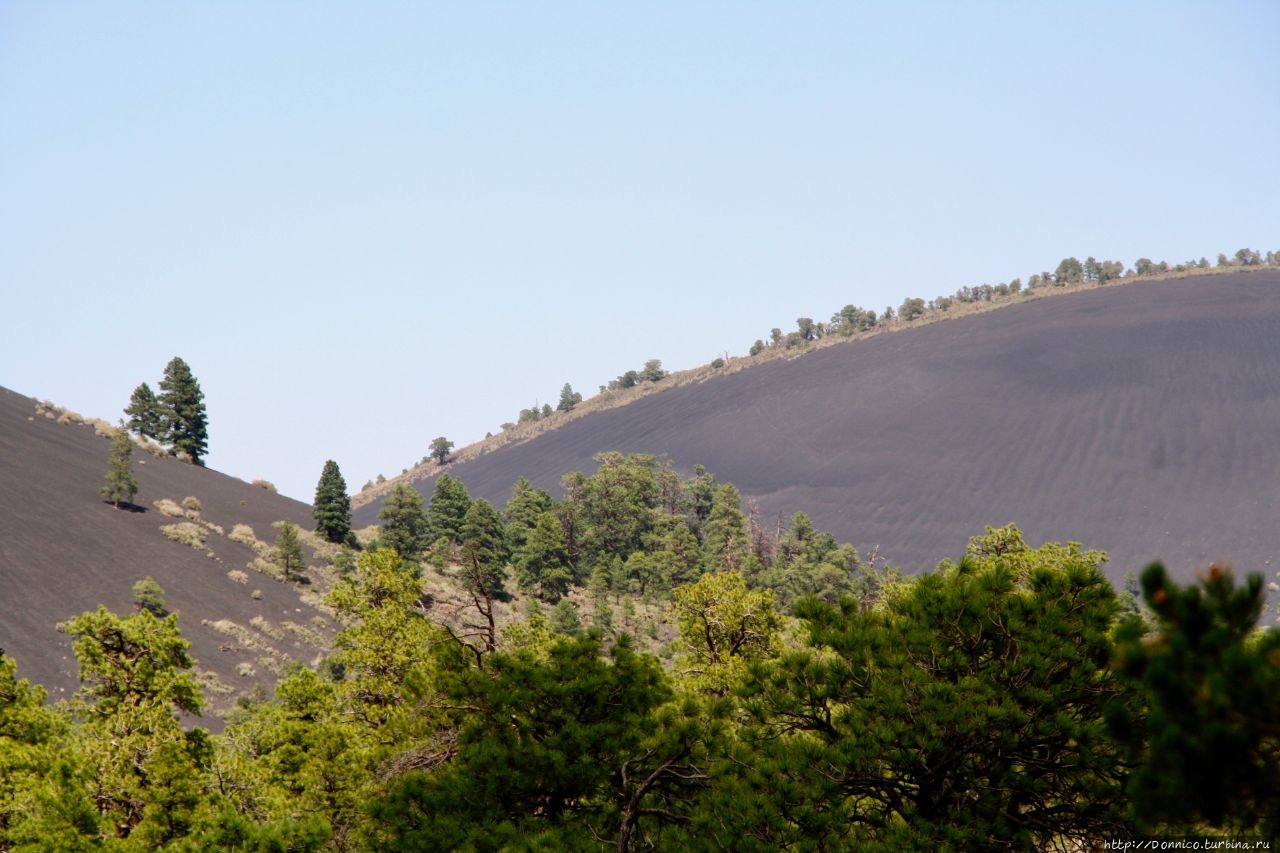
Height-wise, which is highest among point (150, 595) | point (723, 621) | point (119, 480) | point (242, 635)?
point (119, 480)

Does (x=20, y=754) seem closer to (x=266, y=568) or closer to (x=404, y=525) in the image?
(x=266, y=568)

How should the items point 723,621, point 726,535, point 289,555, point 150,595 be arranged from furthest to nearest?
point 726,535 → point 289,555 → point 150,595 → point 723,621

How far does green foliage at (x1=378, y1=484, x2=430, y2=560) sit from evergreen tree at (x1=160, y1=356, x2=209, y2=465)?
2633cm

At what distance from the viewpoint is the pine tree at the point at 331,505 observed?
9688 cm

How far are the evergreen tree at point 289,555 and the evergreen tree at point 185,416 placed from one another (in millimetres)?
28264

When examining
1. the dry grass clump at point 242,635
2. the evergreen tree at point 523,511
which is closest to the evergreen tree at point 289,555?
the dry grass clump at point 242,635

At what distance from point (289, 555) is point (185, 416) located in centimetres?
3421

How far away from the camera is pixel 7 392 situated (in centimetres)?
10981

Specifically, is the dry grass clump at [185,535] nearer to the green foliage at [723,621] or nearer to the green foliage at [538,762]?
the green foliage at [723,621]

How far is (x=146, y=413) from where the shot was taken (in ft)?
350

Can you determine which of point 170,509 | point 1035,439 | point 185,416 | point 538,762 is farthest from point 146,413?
point 1035,439

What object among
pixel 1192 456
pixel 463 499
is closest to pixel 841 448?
pixel 1192 456

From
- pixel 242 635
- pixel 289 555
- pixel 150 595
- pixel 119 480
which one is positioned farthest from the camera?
pixel 119 480

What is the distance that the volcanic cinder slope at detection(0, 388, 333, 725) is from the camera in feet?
198
